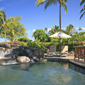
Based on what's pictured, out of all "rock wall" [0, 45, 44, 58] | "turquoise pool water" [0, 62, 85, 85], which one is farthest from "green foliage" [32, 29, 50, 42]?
"turquoise pool water" [0, 62, 85, 85]

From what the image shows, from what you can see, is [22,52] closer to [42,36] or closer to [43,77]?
[43,77]

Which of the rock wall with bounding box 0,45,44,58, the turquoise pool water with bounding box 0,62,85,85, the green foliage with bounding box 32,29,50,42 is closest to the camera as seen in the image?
the turquoise pool water with bounding box 0,62,85,85

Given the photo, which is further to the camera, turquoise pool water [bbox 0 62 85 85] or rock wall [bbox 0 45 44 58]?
rock wall [bbox 0 45 44 58]

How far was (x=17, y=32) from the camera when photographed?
42469 millimetres

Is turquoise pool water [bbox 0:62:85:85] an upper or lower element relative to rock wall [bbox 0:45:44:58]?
lower

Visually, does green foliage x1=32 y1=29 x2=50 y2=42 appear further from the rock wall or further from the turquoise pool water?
the turquoise pool water

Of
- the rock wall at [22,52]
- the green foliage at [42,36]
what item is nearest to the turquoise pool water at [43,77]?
the rock wall at [22,52]

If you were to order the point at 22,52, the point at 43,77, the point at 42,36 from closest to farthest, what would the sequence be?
1. the point at 43,77
2. the point at 22,52
3. the point at 42,36

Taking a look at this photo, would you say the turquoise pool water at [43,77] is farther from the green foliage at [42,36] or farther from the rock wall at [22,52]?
the green foliage at [42,36]

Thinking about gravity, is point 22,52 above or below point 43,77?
above

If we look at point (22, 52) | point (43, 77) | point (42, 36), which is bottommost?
Result: point (43, 77)

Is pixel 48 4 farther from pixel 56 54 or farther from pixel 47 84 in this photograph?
pixel 47 84

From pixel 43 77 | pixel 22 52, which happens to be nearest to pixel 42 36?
pixel 22 52

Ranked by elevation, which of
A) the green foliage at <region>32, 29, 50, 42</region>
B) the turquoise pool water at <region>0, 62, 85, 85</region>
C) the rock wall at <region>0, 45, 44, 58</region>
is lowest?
the turquoise pool water at <region>0, 62, 85, 85</region>
